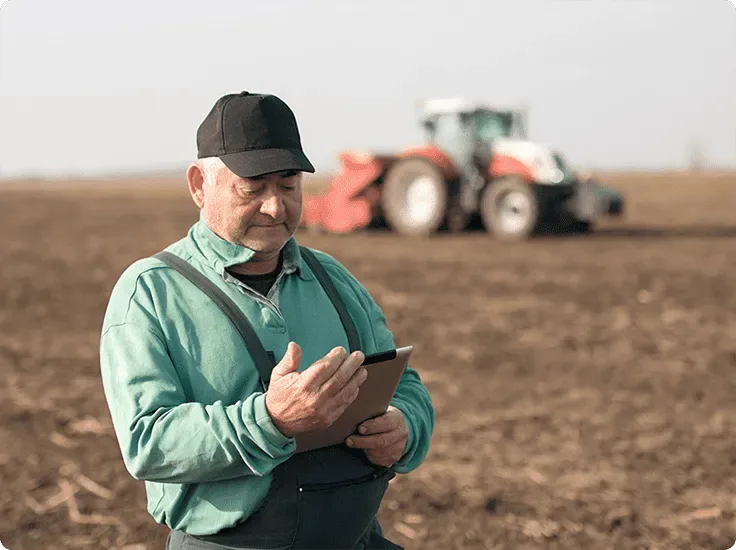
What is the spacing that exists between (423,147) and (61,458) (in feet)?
38.8

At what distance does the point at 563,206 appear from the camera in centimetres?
1563

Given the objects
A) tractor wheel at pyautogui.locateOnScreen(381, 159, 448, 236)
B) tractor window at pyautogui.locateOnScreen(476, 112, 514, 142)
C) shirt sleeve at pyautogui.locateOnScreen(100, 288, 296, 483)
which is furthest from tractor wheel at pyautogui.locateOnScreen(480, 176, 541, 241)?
shirt sleeve at pyautogui.locateOnScreen(100, 288, 296, 483)

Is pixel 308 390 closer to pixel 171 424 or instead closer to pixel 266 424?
pixel 266 424

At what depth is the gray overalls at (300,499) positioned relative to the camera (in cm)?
229

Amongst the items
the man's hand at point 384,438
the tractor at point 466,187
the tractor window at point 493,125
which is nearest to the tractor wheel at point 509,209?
the tractor at point 466,187

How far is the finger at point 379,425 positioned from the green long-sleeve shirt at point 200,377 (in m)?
0.09

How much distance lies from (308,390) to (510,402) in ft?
15.1

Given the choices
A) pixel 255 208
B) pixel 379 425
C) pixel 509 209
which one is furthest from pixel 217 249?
pixel 509 209

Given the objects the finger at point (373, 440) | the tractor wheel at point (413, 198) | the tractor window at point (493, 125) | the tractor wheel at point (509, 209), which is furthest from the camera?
the tractor window at point (493, 125)

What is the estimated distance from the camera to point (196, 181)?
2.44 metres

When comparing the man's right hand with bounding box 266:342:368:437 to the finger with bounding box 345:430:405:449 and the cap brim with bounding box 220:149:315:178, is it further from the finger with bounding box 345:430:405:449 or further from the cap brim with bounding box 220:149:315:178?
the cap brim with bounding box 220:149:315:178

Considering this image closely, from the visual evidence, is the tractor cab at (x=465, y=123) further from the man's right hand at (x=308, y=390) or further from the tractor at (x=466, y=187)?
the man's right hand at (x=308, y=390)

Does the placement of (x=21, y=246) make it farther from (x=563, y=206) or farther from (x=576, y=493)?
(x=576, y=493)

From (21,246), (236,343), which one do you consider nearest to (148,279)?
(236,343)
